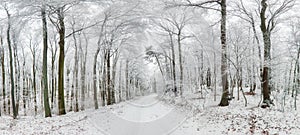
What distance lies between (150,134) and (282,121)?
586 centimetres

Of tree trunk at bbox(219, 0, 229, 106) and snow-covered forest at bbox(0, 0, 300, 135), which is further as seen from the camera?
tree trunk at bbox(219, 0, 229, 106)

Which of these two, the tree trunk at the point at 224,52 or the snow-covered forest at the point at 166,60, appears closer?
the snow-covered forest at the point at 166,60

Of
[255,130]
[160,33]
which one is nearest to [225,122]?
[255,130]

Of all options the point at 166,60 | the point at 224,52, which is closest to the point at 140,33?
the point at 224,52

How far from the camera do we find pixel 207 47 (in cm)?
2697

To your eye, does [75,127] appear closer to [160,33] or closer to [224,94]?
[224,94]

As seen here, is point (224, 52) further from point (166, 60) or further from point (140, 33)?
point (166, 60)

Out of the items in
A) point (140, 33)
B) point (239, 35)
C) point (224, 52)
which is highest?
point (140, 33)

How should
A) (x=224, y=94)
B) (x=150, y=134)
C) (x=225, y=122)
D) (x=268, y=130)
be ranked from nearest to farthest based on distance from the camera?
(x=268, y=130) < (x=150, y=134) < (x=225, y=122) < (x=224, y=94)

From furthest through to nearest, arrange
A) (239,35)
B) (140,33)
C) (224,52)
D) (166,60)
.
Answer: (166,60), (140,33), (239,35), (224,52)

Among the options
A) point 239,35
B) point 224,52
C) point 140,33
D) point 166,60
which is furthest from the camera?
point 166,60

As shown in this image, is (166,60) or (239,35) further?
(166,60)

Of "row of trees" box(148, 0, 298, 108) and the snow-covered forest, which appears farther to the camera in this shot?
"row of trees" box(148, 0, 298, 108)

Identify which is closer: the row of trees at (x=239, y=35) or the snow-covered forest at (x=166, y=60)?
the snow-covered forest at (x=166, y=60)
